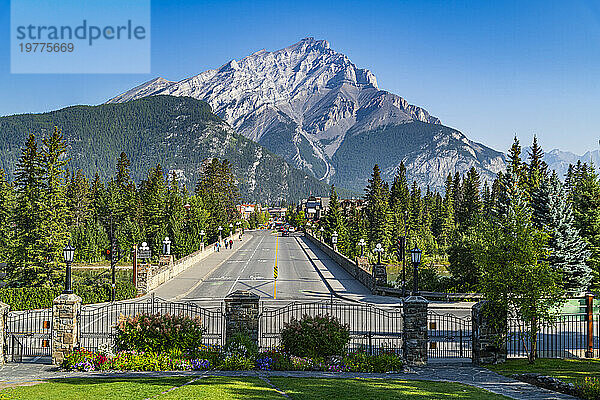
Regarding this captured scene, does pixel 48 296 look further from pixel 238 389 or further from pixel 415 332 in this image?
pixel 415 332

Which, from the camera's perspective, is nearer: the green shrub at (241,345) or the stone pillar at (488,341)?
the green shrub at (241,345)

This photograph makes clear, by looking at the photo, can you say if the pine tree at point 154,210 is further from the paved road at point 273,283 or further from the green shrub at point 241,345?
the green shrub at point 241,345

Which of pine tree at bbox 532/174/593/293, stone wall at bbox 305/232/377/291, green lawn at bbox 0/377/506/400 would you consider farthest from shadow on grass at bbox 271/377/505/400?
pine tree at bbox 532/174/593/293

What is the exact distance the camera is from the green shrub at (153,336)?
14680 mm

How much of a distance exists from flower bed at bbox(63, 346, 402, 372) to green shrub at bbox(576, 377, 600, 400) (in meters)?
4.74

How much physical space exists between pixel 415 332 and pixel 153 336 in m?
7.73

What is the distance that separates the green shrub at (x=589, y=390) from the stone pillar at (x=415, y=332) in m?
4.47

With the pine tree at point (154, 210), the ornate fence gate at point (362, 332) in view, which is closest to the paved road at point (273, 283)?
the ornate fence gate at point (362, 332)

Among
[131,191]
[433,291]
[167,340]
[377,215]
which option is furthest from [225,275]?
[131,191]

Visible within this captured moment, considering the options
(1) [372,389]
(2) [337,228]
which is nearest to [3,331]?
(1) [372,389]

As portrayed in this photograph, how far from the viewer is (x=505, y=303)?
14.6 m

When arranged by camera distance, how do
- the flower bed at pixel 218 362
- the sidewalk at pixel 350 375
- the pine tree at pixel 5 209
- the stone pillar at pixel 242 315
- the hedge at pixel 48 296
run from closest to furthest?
the sidewalk at pixel 350 375, the flower bed at pixel 218 362, the stone pillar at pixel 242 315, the hedge at pixel 48 296, the pine tree at pixel 5 209

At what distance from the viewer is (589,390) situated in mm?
10961

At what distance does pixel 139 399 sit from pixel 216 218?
7076 centimetres
